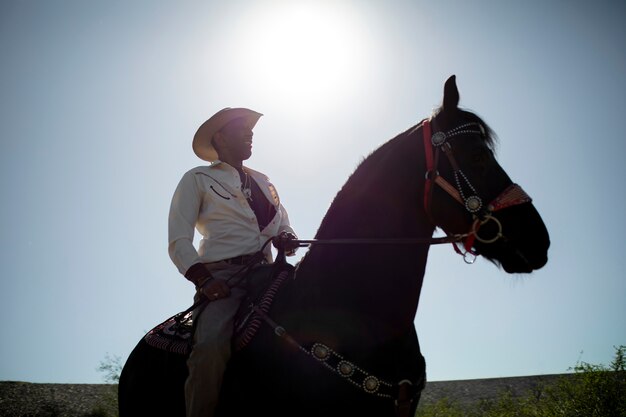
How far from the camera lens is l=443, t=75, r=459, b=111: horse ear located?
358 centimetres

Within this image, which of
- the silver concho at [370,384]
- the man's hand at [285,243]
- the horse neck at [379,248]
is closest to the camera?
the silver concho at [370,384]

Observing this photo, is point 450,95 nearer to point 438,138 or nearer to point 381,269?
point 438,138

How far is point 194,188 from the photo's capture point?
444cm

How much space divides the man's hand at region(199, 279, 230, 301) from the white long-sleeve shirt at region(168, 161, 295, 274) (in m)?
0.51

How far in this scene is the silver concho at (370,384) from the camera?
300cm

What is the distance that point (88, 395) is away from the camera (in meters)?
24.5

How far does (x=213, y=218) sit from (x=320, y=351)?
1870 mm

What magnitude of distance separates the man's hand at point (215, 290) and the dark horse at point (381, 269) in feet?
1.60

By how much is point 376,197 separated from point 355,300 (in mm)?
805

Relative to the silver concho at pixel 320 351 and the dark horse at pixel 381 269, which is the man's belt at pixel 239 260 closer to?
the dark horse at pixel 381 269

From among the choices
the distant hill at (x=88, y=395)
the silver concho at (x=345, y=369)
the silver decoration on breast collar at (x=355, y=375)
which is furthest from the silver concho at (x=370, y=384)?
the distant hill at (x=88, y=395)

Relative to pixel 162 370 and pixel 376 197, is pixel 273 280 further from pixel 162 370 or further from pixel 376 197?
pixel 162 370

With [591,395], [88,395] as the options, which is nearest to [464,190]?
[591,395]

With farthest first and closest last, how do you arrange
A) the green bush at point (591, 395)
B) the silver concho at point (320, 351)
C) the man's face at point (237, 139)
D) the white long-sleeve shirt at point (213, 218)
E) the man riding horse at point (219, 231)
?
the green bush at point (591, 395)
the man's face at point (237, 139)
the white long-sleeve shirt at point (213, 218)
the man riding horse at point (219, 231)
the silver concho at point (320, 351)
